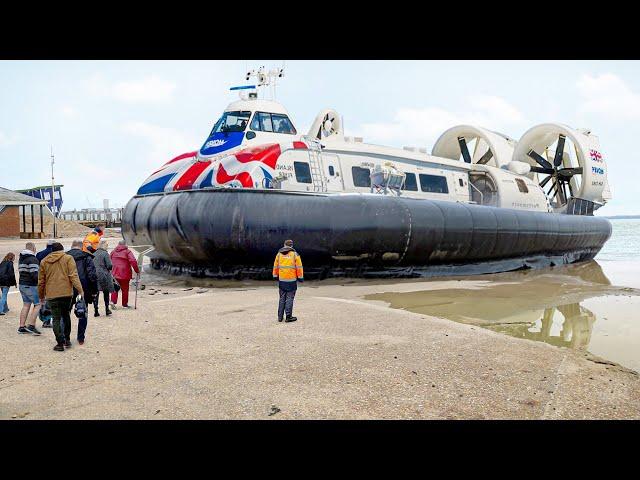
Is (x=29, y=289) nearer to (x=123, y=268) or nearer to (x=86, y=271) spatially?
(x=86, y=271)

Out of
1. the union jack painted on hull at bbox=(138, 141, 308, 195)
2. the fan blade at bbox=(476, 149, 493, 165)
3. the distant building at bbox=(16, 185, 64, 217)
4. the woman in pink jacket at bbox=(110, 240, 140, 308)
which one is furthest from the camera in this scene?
the distant building at bbox=(16, 185, 64, 217)

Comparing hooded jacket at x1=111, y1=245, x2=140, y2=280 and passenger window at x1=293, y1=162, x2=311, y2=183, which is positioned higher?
passenger window at x1=293, y1=162, x2=311, y2=183

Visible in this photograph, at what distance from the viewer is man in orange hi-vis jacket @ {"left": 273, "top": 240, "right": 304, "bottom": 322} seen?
5141 mm

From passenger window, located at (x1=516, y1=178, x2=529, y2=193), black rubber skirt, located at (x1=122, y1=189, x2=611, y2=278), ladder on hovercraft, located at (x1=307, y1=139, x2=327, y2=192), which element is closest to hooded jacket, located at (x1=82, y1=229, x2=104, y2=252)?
black rubber skirt, located at (x1=122, y1=189, x2=611, y2=278)

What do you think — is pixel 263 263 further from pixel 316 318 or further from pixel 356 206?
pixel 316 318

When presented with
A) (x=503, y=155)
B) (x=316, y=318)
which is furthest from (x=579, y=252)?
(x=316, y=318)

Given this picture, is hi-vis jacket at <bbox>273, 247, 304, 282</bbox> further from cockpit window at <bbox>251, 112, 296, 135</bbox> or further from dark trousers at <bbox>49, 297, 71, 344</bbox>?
cockpit window at <bbox>251, 112, 296, 135</bbox>

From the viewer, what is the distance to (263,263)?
8.16 metres

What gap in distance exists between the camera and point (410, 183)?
1076 cm

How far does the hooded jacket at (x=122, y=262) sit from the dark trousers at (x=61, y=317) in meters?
1.84

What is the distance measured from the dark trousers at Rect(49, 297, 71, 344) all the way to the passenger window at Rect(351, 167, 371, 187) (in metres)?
6.46

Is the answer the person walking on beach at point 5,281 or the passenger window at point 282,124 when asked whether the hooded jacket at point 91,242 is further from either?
the passenger window at point 282,124

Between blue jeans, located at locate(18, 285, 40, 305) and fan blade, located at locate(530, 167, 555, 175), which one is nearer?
blue jeans, located at locate(18, 285, 40, 305)
